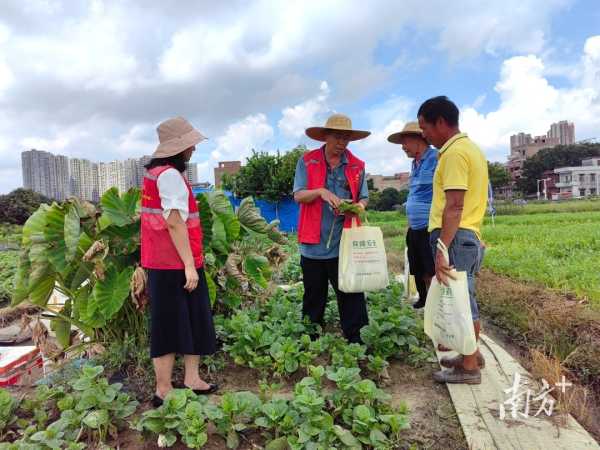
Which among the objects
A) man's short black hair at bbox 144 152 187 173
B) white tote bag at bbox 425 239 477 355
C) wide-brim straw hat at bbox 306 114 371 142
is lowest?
white tote bag at bbox 425 239 477 355

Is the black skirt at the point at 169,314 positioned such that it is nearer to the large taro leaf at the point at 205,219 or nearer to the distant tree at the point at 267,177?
the large taro leaf at the point at 205,219

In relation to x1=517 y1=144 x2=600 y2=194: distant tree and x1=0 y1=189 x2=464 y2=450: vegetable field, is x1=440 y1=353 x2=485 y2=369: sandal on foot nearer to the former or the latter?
x1=0 y1=189 x2=464 y2=450: vegetable field

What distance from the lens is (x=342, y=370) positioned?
2.54 meters

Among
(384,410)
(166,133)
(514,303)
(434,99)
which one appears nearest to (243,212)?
(166,133)

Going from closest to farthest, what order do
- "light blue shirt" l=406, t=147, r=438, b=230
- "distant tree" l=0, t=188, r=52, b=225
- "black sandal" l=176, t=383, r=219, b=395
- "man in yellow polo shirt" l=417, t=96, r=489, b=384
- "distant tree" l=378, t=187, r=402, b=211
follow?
"man in yellow polo shirt" l=417, t=96, r=489, b=384 → "black sandal" l=176, t=383, r=219, b=395 → "light blue shirt" l=406, t=147, r=438, b=230 → "distant tree" l=0, t=188, r=52, b=225 → "distant tree" l=378, t=187, r=402, b=211

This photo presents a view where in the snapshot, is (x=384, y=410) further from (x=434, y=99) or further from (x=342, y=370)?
(x=434, y=99)

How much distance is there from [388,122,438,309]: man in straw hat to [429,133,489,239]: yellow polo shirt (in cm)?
130

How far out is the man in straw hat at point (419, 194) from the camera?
13.8 ft

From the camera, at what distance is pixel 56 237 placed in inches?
126

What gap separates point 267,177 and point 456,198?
62.0 ft

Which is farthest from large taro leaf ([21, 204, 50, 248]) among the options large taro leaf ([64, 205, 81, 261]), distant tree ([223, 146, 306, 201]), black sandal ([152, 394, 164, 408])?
distant tree ([223, 146, 306, 201])

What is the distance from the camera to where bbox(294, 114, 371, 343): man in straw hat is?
11.1 ft

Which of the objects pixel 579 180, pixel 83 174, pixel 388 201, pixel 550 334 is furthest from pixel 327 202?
pixel 579 180

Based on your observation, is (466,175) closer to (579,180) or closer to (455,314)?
(455,314)
